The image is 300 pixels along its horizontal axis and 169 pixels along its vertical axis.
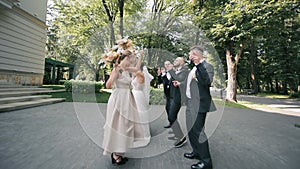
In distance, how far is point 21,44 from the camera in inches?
363

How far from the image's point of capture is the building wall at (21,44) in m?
8.08

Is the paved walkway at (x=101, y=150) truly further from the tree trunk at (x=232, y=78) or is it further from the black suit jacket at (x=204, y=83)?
the tree trunk at (x=232, y=78)

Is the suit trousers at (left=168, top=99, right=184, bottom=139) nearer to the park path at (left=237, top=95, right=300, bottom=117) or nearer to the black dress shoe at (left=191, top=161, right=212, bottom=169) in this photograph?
the black dress shoe at (left=191, top=161, right=212, bottom=169)

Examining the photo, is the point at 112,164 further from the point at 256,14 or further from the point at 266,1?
the point at 266,1

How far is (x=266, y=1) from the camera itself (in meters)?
9.03

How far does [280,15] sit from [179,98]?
30.8 feet

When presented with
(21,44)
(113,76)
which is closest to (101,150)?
(113,76)

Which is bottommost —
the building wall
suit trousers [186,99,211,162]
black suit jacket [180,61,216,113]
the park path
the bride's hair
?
the park path

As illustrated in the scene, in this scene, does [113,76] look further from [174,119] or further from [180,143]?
[180,143]

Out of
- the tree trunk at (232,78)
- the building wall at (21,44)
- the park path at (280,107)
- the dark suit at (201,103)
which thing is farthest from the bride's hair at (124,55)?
the tree trunk at (232,78)

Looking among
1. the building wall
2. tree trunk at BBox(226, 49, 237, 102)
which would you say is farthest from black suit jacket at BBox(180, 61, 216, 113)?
tree trunk at BBox(226, 49, 237, 102)

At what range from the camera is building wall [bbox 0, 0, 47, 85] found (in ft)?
26.5

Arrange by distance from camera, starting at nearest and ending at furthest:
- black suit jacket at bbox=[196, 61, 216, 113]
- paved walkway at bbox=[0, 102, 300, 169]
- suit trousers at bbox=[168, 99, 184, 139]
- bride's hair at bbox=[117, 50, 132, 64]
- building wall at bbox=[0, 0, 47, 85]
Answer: black suit jacket at bbox=[196, 61, 216, 113]
bride's hair at bbox=[117, 50, 132, 64]
paved walkway at bbox=[0, 102, 300, 169]
suit trousers at bbox=[168, 99, 184, 139]
building wall at bbox=[0, 0, 47, 85]

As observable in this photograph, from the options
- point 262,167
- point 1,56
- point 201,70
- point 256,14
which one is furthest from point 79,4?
point 262,167
